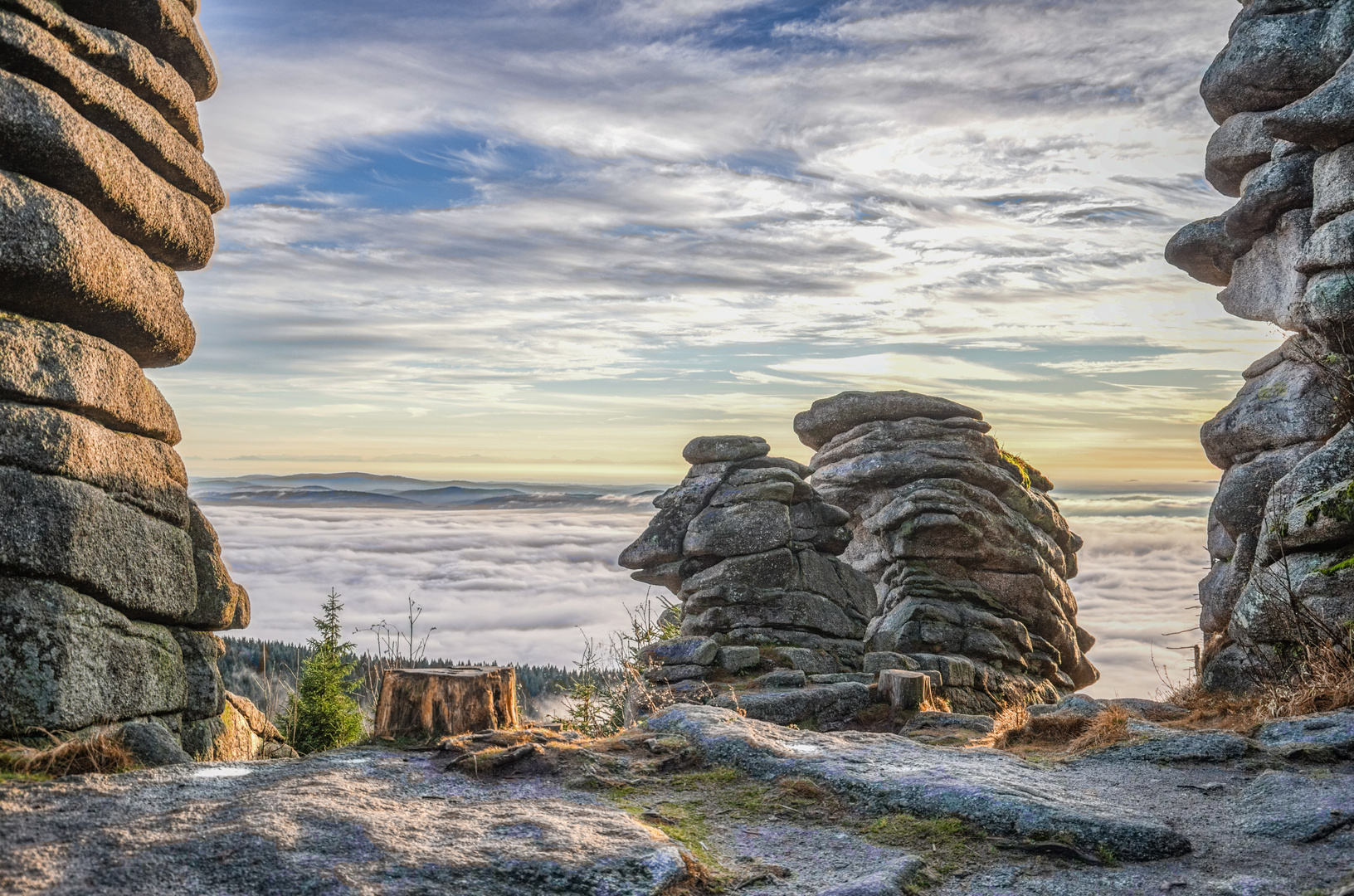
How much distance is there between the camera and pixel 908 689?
1845 cm

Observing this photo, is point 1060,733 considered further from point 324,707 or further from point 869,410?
point 869,410

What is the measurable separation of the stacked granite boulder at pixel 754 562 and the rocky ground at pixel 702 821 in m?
14.4

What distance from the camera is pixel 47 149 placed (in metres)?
12.0

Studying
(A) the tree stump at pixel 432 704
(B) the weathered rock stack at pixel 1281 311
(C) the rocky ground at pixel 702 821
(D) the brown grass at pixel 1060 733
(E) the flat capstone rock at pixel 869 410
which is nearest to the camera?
(C) the rocky ground at pixel 702 821

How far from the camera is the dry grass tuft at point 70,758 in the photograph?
887 centimetres

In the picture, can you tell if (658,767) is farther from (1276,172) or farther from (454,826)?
(1276,172)

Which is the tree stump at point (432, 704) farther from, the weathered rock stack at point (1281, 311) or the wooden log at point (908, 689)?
the weathered rock stack at point (1281, 311)

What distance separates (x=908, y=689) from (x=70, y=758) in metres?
13.4

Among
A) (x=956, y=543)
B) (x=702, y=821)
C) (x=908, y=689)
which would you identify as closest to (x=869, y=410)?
(x=956, y=543)

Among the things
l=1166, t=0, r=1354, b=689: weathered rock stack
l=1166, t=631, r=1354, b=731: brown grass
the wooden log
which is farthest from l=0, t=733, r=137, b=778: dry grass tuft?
l=1166, t=0, r=1354, b=689: weathered rock stack

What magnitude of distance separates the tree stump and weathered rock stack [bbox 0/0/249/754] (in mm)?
3409

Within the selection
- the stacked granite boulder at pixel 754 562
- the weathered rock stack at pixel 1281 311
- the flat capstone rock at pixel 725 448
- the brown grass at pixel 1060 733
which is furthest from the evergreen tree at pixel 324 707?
the weathered rock stack at pixel 1281 311

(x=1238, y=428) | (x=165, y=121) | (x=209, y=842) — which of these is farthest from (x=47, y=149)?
(x=1238, y=428)

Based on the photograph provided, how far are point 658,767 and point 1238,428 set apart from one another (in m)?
21.0
